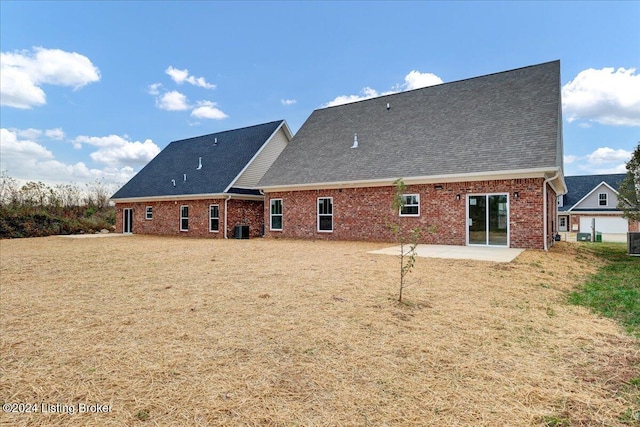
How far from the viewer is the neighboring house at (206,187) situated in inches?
757

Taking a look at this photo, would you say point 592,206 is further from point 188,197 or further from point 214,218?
point 188,197

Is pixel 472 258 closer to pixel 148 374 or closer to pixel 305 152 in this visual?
pixel 148 374

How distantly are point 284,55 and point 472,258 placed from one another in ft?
52.4

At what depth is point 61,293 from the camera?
19.5 feet

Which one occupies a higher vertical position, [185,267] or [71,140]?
[71,140]

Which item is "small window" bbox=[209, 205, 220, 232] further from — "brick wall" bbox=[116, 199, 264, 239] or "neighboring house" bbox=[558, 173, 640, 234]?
"neighboring house" bbox=[558, 173, 640, 234]

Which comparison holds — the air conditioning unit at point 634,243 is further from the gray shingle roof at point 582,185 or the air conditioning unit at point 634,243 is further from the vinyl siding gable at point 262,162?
the gray shingle roof at point 582,185

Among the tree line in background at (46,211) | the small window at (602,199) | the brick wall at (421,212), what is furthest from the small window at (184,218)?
the small window at (602,199)

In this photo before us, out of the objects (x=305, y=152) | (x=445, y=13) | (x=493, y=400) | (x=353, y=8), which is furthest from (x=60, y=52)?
(x=493, y=400)

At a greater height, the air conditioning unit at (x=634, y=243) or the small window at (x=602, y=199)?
the small window at (x=602, y=199)

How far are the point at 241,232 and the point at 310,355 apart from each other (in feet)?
51.0

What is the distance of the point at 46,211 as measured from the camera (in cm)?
2380

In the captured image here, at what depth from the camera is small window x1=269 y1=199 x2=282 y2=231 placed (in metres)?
17.8

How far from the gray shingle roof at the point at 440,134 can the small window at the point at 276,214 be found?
107 centimetres
